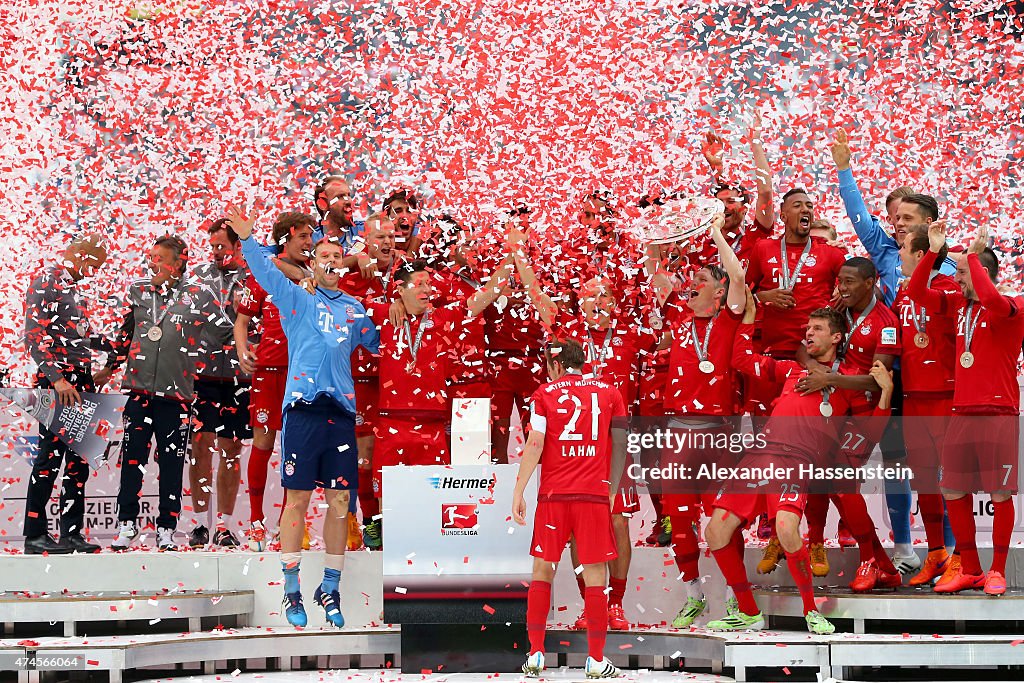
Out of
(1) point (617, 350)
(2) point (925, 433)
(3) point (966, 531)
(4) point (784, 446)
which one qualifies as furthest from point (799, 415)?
(1) point (617, 350)

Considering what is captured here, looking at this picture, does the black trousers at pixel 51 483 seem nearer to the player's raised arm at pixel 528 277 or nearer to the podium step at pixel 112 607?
the podium step at pixel 112 607

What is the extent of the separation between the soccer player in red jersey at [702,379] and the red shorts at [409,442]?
144 centimetres

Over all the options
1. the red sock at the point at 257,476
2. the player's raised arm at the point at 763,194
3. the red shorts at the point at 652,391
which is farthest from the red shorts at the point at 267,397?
the player's raised arm at the point at 763,194

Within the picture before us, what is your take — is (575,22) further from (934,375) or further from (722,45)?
(934,375)

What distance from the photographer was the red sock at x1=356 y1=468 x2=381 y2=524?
8.66 m

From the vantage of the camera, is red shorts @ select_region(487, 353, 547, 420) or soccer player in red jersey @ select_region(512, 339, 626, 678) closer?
soccer player in red jersey @ select_region(512, 339, 626, 678)

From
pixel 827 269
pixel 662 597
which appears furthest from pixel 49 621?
pixel 827 269

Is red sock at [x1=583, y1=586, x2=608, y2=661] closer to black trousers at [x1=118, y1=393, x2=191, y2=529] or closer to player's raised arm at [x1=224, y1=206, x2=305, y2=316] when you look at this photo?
player's raised arm at [x1=224, y1=206, x2=305, y2=316]

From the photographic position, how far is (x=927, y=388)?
769cm

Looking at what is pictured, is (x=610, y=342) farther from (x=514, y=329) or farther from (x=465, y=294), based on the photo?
(x=465, y=294)

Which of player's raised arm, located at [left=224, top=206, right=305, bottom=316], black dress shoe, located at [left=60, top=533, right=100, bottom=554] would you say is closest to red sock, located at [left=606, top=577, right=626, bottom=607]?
player's raised arm, located at [left=224, top=206, right=305, bottom=316]

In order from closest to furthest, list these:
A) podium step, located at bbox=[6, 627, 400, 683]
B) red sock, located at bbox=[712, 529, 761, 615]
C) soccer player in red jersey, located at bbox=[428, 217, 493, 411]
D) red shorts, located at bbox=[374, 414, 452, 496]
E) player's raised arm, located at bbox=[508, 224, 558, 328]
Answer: podium step, located at bbox=[6, 627, 400, 683], red sock, located at bbox=[712, 529, 761, 615], red shorts, located at bbox=[374, 414, 452, 496], player's raised arm, located at bbox=[508, 224, 558, 328], soccer player in red jersey, located at bbox=[428, 217, 493, 411]

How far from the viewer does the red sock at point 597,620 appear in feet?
23.2

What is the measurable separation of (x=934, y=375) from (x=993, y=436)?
48 centimetres
